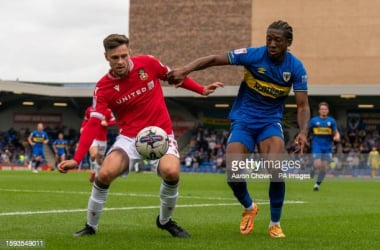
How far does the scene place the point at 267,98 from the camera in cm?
898

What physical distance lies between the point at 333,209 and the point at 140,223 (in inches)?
181

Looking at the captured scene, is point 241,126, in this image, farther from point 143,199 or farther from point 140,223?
point 143,199

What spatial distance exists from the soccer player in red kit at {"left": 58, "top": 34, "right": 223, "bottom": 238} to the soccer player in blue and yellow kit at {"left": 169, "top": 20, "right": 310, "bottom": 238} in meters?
0.39

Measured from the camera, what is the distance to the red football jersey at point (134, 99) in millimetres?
8406

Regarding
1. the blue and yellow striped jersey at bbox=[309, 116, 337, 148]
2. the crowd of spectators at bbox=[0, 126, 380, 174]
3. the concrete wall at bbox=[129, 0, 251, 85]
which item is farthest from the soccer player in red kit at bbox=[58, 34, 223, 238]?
the concrete wall at bbox=[129, 0, 251, 85]

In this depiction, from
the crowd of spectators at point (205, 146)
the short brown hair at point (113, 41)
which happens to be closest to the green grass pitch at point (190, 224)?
the short brown hair at point (113, 41)

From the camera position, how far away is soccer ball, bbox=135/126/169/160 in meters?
8.13

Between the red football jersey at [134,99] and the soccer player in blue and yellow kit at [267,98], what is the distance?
1.19ft

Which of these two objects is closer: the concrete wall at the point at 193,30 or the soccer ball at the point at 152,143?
the soccer ball at the point at 152,143

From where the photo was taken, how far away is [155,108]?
8.62 metres

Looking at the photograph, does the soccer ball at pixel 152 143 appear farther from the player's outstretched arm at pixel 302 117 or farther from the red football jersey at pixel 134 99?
the player's outstretched arm at pixel 302 117

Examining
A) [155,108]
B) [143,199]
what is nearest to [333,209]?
[143,199]

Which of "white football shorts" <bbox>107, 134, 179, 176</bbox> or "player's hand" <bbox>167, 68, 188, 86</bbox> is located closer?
"player's hand" <bbox>167, 68, 188, 86</bbox>

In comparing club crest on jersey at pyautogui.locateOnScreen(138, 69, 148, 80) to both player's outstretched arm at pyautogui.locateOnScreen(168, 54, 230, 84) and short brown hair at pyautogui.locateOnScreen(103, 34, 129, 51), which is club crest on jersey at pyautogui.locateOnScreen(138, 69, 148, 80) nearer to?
player's outstretched arm at pyautogui.locateOnScreen(168, 54, 230, 84)
